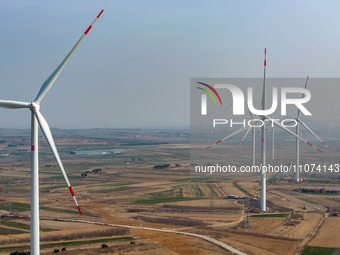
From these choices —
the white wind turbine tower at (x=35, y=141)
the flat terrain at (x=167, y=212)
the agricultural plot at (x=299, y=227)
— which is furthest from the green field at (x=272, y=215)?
the white wind turbine tower at (x=35, y=141)

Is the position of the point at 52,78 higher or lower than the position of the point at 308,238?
higher

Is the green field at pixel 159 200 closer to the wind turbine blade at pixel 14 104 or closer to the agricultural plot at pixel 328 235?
the agricultural plot at pixel 328 235

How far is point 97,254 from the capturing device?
40969 mm

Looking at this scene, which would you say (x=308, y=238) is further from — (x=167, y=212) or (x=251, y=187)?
(x=251, y=187)

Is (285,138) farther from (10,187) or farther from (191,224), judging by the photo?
(191,224)

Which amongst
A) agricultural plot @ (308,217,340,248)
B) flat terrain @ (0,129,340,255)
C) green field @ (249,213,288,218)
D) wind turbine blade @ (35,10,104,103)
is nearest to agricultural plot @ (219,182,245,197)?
flat terrain @ (0,129,340,255)

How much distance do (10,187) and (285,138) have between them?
7948 cm

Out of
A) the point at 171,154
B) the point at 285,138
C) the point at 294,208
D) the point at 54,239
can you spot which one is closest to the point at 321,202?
the point at 294,208

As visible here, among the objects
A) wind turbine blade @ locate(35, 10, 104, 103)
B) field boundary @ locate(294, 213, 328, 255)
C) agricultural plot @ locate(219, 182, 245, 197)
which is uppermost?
wind turbine blade @ locate(35, 10, 104, 103)

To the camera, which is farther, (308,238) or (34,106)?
(308,238)

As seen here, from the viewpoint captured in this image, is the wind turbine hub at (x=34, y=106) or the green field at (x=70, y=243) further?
the green field at (x=70, y=243)

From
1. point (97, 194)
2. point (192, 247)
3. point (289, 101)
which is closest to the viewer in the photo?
point (192, 247)

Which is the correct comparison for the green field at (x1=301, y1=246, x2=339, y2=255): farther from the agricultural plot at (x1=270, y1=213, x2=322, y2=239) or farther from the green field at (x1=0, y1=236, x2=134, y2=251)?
the green field at (x1=0, y1=236, x2=134, y2=251)

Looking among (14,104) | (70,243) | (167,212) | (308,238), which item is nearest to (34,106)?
(14,104)
